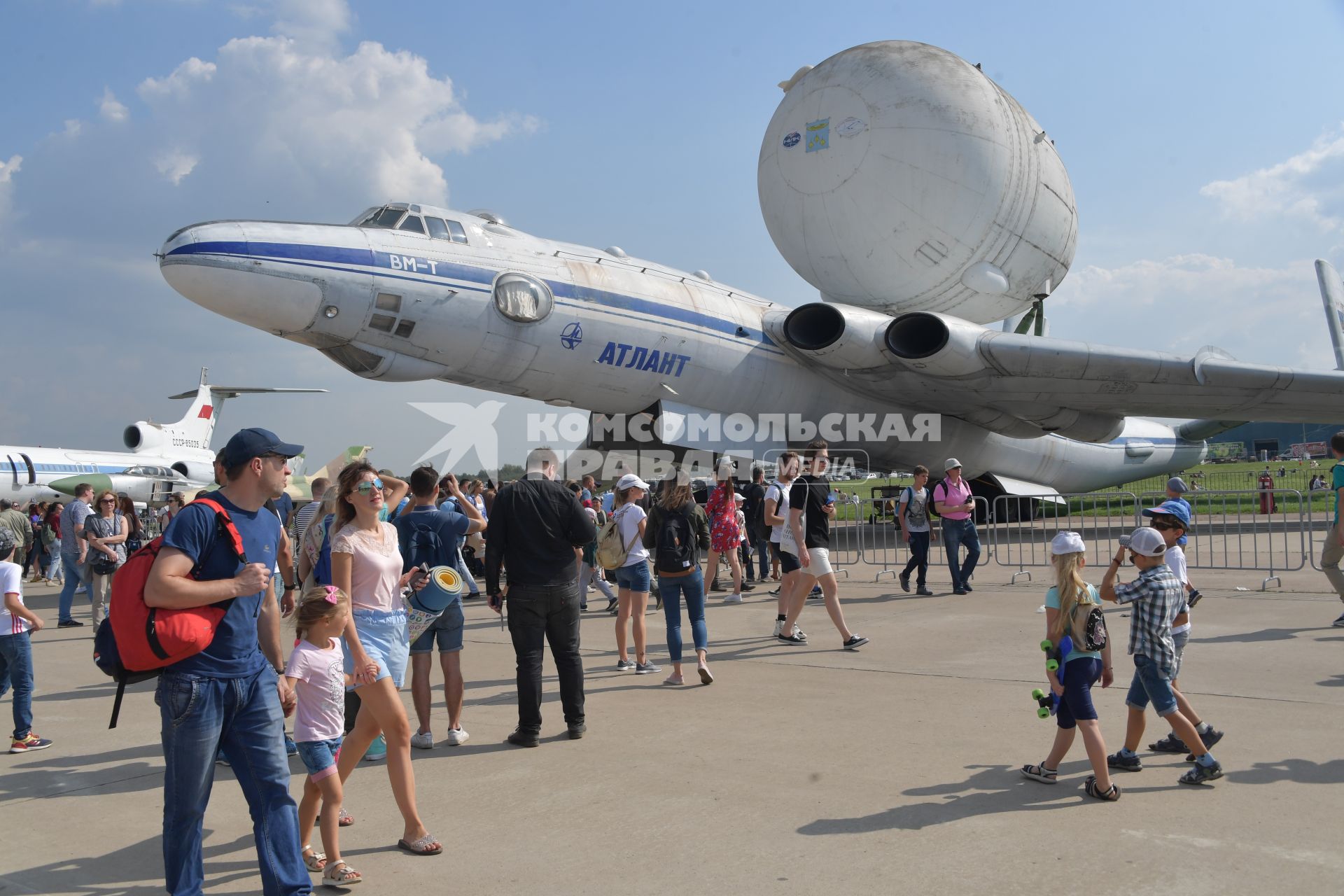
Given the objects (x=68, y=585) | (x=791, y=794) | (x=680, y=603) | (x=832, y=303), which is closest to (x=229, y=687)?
(x=791, y=794)

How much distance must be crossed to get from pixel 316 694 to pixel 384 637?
561mm

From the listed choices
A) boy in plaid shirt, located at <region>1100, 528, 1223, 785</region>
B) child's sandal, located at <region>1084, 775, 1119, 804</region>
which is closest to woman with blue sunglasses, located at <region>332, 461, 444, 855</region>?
child's sandal, located at <region>1084, 775, 1119, 804</region>

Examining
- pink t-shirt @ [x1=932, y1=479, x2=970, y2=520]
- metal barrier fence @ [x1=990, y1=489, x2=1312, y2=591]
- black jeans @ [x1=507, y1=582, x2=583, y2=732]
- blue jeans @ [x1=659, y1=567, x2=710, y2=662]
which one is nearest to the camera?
black jeans @ [x1=507, y1=582, x2=583, y2=732]

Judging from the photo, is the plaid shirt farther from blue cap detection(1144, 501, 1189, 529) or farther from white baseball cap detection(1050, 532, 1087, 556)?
blue cap detection(1144, 501, 1189, 529)

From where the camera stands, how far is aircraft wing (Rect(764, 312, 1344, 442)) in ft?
48.8

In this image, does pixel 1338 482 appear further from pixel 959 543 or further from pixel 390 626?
pixel 390 626

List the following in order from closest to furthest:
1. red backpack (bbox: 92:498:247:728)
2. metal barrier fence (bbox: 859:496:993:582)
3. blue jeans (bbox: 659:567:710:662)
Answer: red backpack (bbox: 92:498:247:728), blue jeans (bbox: 659:567:710:662), metal barrier fence (bbox: 859:496:993:582)

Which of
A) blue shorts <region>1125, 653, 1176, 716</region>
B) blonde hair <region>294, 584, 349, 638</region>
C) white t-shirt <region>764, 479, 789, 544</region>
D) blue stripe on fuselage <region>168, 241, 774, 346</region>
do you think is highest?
blue stripe on fuselage <region>168, 241, 774, 346</region>

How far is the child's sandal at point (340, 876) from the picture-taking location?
3324 mm

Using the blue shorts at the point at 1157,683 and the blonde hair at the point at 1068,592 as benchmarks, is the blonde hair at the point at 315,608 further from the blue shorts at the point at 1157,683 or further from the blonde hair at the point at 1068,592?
the blue shorts at the point at 1157,683

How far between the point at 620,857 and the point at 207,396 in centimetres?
3984

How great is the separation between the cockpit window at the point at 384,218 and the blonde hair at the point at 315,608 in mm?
9427

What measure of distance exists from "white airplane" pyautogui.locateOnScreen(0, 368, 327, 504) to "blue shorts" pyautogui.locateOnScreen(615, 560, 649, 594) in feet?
53.1

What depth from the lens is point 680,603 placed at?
6.58 metres
